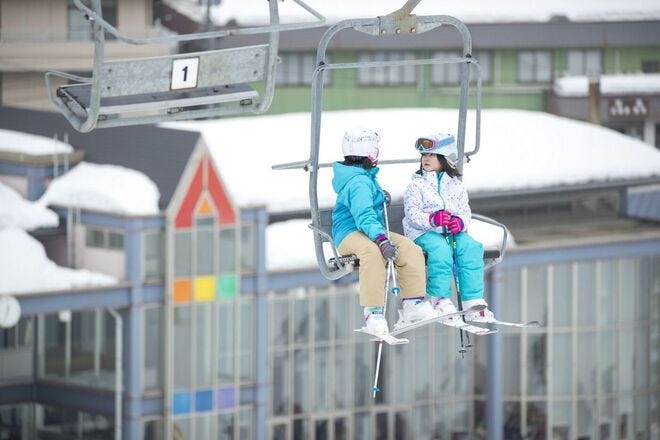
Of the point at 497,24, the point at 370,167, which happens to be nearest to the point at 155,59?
the point at 370,167

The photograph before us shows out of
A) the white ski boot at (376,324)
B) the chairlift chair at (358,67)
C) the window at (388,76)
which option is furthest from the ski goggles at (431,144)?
the window at (388,76)

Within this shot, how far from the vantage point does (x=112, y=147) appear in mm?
55000

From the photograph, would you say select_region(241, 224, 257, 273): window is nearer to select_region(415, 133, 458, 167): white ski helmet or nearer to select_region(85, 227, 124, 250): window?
select_region(85, 227, 124, 250): window

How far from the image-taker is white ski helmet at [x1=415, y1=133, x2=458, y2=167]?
1555 cm

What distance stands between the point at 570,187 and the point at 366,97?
13897mm

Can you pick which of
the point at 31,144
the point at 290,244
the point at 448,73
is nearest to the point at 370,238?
the point at 290,244

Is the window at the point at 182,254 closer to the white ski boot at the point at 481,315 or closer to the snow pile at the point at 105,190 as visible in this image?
the snow pile at the point at 105,190

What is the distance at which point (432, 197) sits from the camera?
15.7 meters

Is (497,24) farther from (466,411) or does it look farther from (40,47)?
(466,411)

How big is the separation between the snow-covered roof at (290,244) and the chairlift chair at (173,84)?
36.0m

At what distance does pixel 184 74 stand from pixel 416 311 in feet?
10.0

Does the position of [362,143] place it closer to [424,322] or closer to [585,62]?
[424,322]

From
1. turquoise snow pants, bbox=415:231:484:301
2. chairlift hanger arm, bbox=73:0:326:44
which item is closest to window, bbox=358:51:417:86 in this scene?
turquoise snow pants, bbox=415:231:484:301

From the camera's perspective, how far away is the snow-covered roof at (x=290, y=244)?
51125 millimetres
